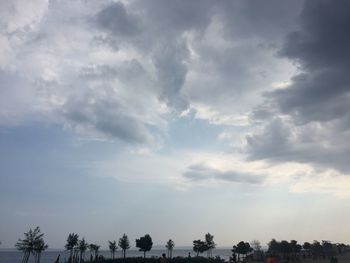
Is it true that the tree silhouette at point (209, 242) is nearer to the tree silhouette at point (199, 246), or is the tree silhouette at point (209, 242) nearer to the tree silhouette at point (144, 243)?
the tree silhouette at point (199, 246)

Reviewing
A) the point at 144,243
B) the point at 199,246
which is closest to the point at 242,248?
the point at 199,246

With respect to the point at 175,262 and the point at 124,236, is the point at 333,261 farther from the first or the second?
the point at 124,236

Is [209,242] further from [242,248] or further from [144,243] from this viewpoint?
[144,243]

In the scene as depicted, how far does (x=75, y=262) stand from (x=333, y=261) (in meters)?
35.0

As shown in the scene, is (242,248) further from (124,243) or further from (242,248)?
(124,243)

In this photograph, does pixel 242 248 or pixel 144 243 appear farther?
pixel 242 248

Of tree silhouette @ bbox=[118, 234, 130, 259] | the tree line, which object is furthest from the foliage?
tree silhouette @ bbox=[118, 234, 130, 259]

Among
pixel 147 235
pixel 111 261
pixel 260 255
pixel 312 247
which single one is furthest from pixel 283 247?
pixel 111 261

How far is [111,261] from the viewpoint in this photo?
185 ft

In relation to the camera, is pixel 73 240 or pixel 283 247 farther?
pixel 283 247

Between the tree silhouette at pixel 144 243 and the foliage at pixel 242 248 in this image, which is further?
the foliage at pixel 242 248

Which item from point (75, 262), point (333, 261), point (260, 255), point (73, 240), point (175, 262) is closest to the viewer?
point (333, 261)

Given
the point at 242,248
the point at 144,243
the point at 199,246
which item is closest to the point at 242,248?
the point at 242,248

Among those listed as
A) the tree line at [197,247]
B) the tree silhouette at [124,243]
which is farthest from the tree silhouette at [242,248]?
the tree silhouette at [124,243]
